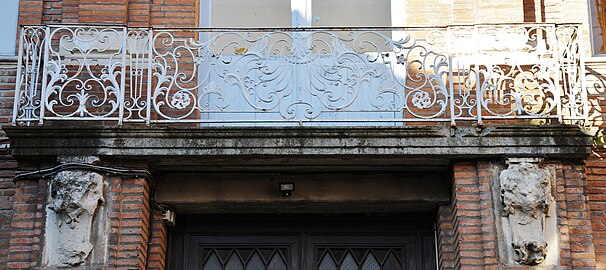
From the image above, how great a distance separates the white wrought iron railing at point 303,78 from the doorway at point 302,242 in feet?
3.36

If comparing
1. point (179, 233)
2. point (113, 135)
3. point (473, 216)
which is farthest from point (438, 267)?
point (113, 135)

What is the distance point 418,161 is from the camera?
10.1 metres

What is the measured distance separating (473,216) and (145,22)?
3.80 meters

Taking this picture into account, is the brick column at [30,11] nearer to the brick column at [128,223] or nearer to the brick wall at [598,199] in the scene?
the brick column at [128,223]

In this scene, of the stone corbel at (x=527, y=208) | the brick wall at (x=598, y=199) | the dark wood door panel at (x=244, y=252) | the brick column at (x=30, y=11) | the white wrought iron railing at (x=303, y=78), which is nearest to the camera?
the stone corbel at (x=527, y=208)

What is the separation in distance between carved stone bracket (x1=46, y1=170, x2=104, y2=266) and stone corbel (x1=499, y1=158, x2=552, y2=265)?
3.60m

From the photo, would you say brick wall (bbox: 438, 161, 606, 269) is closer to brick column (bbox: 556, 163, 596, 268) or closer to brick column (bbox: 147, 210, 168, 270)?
brick column (bbox: 556, 163, 596, 268)

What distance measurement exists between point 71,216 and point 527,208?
398 centimetres

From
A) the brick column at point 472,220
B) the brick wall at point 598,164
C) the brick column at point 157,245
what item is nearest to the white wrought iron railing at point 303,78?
the brick wall at point 598,164

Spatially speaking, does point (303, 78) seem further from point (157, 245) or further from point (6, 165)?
point (6, 165)

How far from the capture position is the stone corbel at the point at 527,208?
9516 mm

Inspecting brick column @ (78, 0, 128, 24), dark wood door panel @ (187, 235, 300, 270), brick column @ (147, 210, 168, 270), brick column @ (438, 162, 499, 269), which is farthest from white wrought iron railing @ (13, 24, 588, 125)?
dark wood door panel @ (187, 235, 300, 270)

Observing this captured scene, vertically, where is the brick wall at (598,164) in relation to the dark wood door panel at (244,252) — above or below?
above

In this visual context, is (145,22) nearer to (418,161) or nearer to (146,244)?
(146,244)
